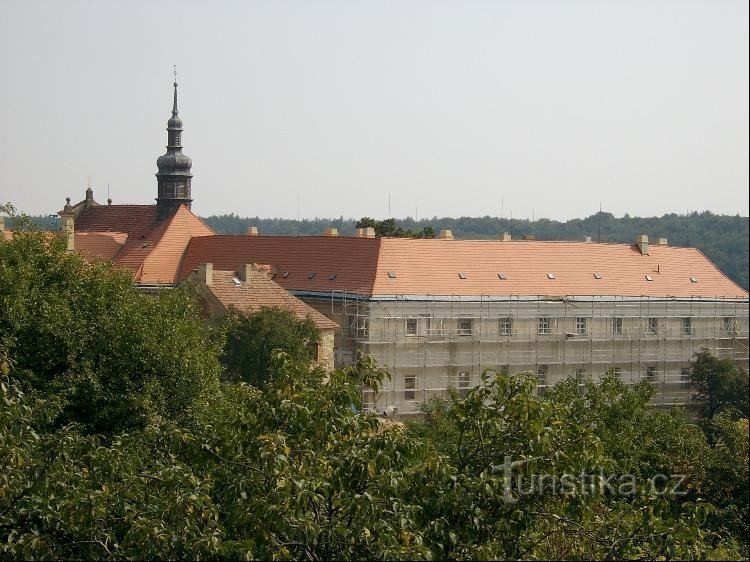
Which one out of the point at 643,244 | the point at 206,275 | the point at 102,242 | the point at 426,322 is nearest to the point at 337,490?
the point at 206,275

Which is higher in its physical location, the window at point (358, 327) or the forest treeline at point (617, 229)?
the forest treeline at point (617, 229)

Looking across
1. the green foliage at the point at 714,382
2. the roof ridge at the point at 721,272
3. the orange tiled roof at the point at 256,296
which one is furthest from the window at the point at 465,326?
the roof ridge at the point at 721,272

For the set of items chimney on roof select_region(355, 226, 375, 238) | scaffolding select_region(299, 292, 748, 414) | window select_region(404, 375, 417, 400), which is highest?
chimney on roof select_region(355, 226, 375, 238)

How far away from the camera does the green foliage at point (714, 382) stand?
193 ft

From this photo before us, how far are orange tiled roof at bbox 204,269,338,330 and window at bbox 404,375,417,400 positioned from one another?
5.03m

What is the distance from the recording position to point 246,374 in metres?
47.5

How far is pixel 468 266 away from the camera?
63.8m

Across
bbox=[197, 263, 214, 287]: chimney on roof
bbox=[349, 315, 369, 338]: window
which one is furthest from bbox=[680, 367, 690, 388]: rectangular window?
bbox=[197, 263, 214, 287]: chimney on roof

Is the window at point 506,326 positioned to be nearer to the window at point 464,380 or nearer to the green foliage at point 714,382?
the window at point 464,380

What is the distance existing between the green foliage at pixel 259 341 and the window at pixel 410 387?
8.60m

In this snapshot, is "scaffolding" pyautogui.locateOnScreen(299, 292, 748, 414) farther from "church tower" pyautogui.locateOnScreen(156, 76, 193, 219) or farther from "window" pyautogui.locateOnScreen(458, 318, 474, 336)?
"church tower" pyautogui.locateOnScreen(156, 76, 193, 219)

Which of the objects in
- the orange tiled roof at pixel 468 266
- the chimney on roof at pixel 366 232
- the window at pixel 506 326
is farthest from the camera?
the chimney on roof at pixel 366 232

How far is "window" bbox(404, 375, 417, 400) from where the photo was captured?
5828 cm

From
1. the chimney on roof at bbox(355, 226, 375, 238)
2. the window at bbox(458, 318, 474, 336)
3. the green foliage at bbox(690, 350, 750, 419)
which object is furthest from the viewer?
the chimney on roof at bbox(355, 226, 375, 238)
